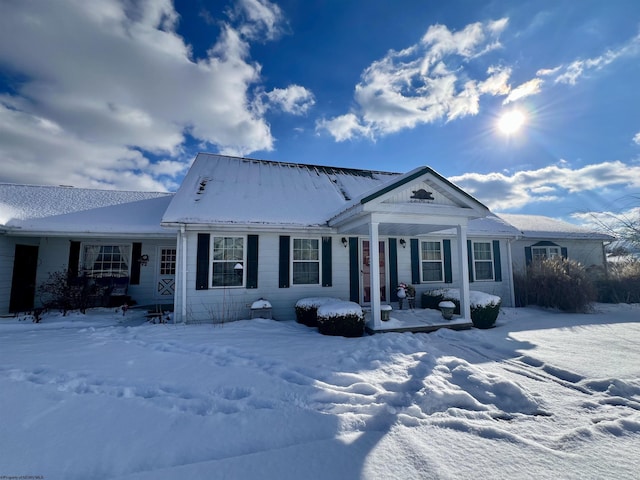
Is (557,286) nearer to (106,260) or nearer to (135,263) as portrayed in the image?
(135,263)

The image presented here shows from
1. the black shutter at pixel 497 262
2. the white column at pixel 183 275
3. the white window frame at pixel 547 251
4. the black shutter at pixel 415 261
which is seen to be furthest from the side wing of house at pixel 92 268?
the white window frame at pixel 547 251

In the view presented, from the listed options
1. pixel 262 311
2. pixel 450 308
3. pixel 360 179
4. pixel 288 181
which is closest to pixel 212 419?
pixel 262 311

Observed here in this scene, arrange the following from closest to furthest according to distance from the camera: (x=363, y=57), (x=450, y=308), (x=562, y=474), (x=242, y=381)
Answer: (x=562, y=474) → (x=242, y=381) → (x=450, y=308) → (x=363, y=57)

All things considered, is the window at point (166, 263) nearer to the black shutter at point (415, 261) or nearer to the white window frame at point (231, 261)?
the white window frame at point (231, 261)

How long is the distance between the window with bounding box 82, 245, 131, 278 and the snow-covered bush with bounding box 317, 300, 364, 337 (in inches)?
336

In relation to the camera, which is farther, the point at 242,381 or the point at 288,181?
the point at 288,181

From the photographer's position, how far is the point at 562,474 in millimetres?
2258

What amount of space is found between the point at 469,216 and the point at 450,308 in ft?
8.37

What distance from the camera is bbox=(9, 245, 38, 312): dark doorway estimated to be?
938 cm

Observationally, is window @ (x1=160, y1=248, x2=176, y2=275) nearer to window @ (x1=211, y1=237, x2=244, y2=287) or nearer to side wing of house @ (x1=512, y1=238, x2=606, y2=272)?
window @ (x1=211, y1=237, x2=244, y2=287)

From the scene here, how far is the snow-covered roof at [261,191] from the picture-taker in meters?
8.08

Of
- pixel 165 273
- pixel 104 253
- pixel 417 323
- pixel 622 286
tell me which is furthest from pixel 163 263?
pixel 622 286

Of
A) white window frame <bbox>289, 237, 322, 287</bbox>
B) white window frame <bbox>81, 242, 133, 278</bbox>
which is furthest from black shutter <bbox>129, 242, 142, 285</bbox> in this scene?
white window frame <bbox>289, 237, 322, 287</bbox>

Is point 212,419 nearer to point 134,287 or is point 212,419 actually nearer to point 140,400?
point 140,400
